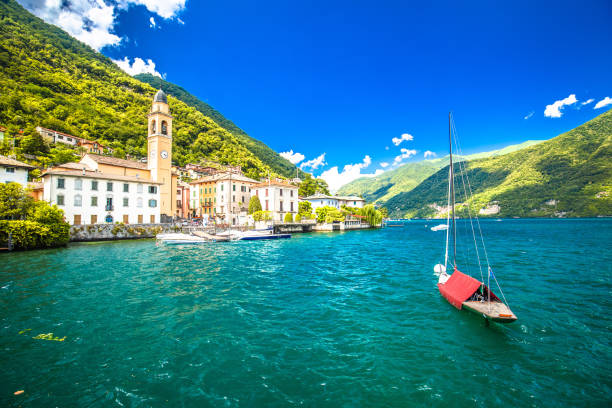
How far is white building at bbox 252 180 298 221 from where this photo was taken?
6031 centimetres

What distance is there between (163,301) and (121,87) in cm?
15124

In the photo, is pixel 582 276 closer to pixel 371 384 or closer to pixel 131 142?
pixel 371 384

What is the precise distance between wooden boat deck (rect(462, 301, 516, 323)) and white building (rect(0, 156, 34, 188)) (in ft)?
151

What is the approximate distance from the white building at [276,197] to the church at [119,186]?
62.8 ft

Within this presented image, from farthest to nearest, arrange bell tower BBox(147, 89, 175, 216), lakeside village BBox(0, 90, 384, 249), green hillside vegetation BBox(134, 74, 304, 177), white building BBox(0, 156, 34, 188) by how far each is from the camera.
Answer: green hillside vegetation BBox(134, 74, 304, 177)
bell tower BBox(147, 89, 175, 216)
white building BBox(0, 156, 34, 188)
lakeside village BBox(0, 90, 384, 249)

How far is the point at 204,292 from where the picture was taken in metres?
13.2

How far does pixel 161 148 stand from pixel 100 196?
14.7 m

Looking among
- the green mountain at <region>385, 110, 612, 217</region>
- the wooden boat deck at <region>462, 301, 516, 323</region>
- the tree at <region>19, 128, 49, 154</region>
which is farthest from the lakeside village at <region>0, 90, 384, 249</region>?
the green mountain at <region>385, 110, 612, 217</region>

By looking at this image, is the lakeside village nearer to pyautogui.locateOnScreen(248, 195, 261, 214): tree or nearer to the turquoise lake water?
pyautogui.locateOnScreen(248, 195, 261, 214): tree

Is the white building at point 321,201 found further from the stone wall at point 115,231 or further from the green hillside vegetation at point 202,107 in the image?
the green hillside vegetation at point 202,107

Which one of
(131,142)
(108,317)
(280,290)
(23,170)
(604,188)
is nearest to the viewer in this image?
(108,317)

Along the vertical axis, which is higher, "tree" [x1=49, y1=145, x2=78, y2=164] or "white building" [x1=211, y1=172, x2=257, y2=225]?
"tree" [x1=49, y1=145, x2=78, y2=164]

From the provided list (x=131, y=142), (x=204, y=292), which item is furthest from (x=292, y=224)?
(x=131, y=142)

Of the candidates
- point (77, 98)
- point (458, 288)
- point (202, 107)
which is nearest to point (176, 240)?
point (458, 288)
